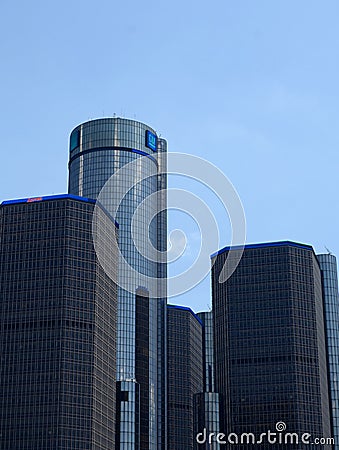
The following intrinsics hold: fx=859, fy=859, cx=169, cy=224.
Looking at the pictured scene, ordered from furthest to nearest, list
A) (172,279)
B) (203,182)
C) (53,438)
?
(53,438) → (172,279) → (203,182)

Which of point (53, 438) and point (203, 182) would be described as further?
point (53, 438)

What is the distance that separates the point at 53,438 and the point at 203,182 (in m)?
112

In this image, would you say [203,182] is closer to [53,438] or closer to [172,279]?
[172,279]

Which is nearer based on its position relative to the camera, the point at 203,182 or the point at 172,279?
the point at 203,182

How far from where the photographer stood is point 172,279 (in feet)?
394

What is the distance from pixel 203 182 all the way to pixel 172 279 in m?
18.6

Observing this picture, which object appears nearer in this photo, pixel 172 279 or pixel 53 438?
pixel 172 279

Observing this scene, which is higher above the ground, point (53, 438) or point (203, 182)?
point (203, 182)

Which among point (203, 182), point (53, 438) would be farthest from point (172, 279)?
point (53, 438)

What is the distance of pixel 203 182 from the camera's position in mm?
107188

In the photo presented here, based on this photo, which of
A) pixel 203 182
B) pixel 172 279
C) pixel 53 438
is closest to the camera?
pixel 203 182
